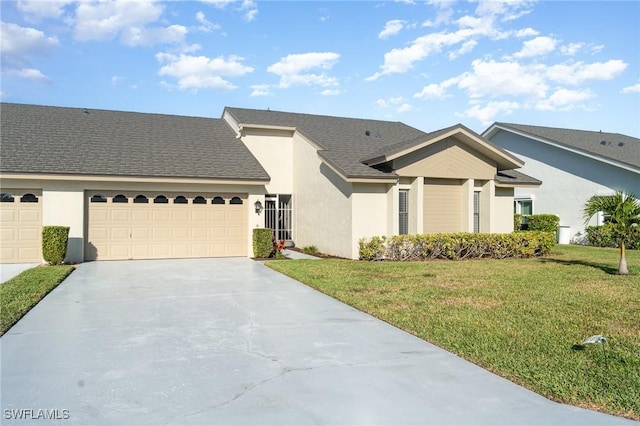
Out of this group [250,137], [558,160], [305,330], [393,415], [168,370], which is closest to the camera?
[393,415]

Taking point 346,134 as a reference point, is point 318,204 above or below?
below

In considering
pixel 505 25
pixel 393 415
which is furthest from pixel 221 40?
pixel 393 415

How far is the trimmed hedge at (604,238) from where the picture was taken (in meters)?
20.2

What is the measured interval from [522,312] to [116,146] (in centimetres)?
1486

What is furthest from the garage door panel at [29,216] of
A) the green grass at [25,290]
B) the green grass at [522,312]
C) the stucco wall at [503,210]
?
the stucco wall at [503,210]

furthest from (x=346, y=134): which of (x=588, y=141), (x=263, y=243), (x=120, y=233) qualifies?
(x=588, y=141)

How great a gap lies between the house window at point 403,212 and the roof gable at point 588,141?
37.7 feet

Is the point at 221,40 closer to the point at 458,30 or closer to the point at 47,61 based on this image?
the point at 47,61

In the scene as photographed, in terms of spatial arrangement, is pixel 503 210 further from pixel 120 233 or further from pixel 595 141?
pixel 120 233

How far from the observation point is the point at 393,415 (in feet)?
13.0

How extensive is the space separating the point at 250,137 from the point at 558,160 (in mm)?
15896

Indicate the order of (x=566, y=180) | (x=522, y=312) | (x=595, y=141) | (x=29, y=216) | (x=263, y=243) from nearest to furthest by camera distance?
(x=522, y=312)
(x=29, y=216)
(x=263, y=243)
(x=566, y=180)
(x=595, y=141)

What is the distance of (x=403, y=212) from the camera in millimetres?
16578

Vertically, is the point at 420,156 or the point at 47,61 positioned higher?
the point at 47,61
